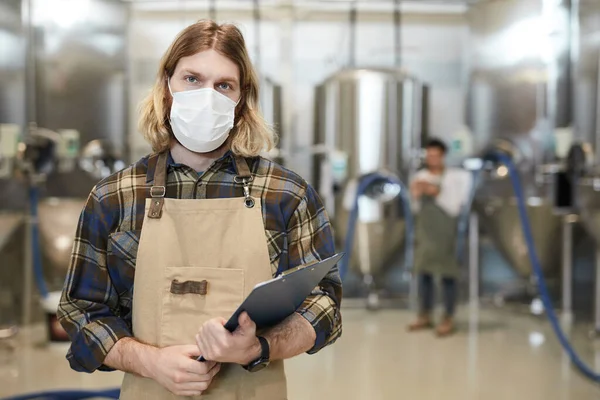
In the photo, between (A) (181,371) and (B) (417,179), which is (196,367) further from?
(B) (417,179)

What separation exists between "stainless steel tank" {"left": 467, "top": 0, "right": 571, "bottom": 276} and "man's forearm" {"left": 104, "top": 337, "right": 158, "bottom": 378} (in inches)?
161

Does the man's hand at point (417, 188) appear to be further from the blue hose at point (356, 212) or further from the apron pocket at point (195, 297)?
the apron pocket at point (195, 297)

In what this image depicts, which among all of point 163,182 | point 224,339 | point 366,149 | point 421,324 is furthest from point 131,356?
point 366,149

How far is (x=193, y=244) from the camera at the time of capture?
1225 millimetres

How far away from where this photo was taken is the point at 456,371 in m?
3.61

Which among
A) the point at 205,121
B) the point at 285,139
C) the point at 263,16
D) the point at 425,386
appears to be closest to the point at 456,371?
the point at 425,386

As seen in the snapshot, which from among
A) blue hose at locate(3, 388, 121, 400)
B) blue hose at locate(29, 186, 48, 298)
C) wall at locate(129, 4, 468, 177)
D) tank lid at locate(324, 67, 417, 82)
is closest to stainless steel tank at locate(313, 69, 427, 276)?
tank lid at locate(324, 67, 417, 82)

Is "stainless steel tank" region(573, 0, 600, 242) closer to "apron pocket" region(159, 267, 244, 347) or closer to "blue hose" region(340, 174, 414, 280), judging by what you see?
"blue hose" region(340, 174, 414, 280)

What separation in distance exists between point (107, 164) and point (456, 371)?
2.65m

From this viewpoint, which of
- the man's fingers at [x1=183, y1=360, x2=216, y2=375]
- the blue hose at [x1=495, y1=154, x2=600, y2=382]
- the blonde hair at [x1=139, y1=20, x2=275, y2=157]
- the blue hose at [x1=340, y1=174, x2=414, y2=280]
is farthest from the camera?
the blue hose at [x1=340, y1=174, x2=414, y2=280]

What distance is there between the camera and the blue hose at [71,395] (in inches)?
115

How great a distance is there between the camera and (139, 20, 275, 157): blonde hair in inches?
48.9

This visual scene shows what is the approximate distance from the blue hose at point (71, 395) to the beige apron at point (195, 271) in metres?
1.81

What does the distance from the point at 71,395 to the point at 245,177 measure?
216 centimetres
